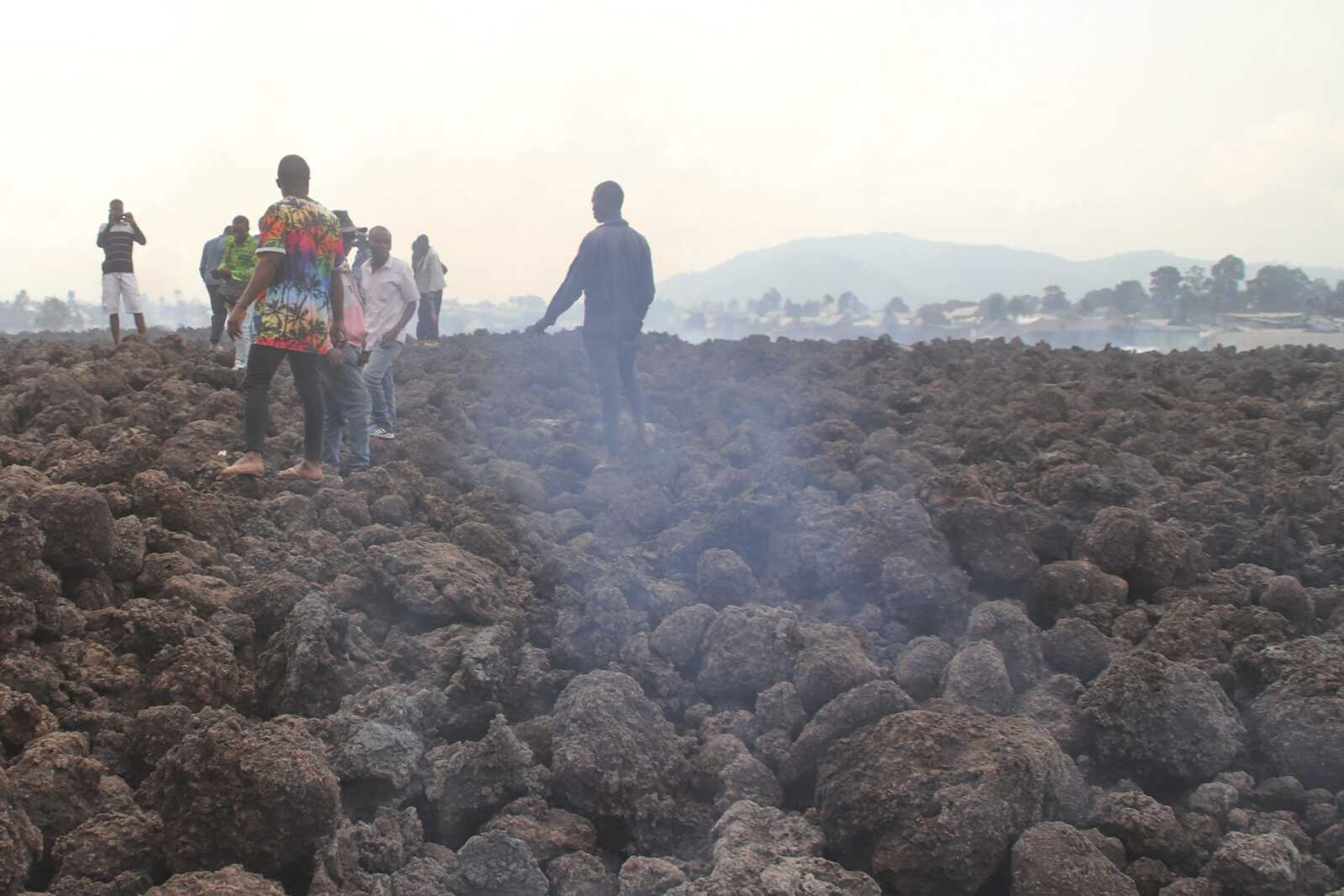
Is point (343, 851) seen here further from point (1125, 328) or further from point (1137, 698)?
point (1125, 328)

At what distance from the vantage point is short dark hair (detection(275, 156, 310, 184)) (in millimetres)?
4836

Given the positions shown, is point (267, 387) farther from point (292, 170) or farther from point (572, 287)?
point (572, 287)

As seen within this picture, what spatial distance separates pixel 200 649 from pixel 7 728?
564 millimetres

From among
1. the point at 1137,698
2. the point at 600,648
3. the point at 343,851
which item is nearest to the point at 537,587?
the point at 600,648

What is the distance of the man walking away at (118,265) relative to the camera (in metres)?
10.8

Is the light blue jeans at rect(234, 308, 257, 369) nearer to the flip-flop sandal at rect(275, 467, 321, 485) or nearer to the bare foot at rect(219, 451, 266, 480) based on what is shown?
the flip-flop sandal at rect(275, 467, 321, 485)

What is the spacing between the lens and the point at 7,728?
2.72 meters

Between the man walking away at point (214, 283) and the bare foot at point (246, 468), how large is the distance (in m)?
5.80

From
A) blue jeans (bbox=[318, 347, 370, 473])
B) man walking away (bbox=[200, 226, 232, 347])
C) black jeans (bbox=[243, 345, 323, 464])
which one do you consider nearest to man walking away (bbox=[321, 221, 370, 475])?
blue jeans (bbox=[318, 347, 370, 473])

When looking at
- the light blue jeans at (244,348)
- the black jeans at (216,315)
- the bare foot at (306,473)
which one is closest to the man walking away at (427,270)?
the black jeans at (216,315)

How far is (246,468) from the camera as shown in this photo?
5.00 metres

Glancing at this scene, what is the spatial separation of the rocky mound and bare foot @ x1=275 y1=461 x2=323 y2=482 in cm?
12

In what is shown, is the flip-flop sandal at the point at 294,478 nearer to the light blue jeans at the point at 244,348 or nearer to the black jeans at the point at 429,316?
the light blue jeans at the point at 244,348

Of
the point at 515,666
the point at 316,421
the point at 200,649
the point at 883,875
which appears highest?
the point at 316,421
